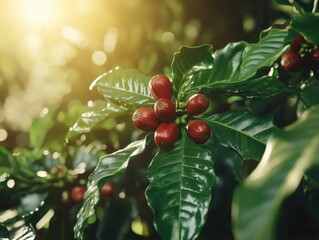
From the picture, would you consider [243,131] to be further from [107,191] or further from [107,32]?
[107,32]

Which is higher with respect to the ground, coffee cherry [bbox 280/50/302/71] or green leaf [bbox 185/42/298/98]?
green leaf [bbox 185/42/298/98]

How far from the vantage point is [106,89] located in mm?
1740

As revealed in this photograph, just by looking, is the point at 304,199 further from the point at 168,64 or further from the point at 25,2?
the point at 25,2

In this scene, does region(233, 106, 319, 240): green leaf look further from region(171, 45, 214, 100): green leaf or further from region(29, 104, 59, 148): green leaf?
region(29, 104, 59, 148): green leaf

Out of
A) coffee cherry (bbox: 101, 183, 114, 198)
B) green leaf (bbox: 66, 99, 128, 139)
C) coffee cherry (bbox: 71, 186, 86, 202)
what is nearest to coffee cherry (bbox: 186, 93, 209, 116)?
green leaf (bbox: 66, 99, 128, 139)

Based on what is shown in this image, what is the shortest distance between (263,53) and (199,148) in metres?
0.40

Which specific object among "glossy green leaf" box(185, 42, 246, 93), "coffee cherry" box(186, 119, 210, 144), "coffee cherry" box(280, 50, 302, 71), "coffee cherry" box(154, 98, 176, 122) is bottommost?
"coffee cherry" box(186, 119, 210, 144)

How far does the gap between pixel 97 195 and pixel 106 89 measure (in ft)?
1.57

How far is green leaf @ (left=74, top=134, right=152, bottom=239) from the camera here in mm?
1424

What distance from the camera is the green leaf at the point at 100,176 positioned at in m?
1.42

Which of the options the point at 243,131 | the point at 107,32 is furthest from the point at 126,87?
the point at 107,32

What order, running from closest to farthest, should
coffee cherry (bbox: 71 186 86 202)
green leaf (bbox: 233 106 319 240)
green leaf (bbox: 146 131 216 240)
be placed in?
green leaf (bbox: 233 106 319 240), green leaf (bbox: 146 131 216 240), coffee cherry (bbox: 71 186 86 202)

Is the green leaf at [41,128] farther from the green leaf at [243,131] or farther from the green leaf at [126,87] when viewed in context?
the green leaf at [243,131]

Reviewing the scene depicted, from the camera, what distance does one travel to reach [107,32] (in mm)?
3908
